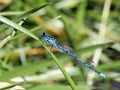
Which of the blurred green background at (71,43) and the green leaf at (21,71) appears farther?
the blurred green background at (71,43)

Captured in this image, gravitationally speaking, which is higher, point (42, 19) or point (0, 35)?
point (42, 19)

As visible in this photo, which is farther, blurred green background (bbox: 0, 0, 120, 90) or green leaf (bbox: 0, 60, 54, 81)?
blurred green background (bbox: 0, 0, 120, 90)

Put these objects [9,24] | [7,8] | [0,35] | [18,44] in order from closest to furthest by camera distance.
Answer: [9,24] → [0,35] → [18,44] → [7,8]

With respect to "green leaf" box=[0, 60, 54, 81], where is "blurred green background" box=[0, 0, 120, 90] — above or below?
above

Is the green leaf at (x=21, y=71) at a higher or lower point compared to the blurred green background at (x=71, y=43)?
lower

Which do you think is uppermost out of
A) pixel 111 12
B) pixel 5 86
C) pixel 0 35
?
pixel 111 12

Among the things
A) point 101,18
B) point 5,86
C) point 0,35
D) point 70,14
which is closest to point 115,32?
point 101,18

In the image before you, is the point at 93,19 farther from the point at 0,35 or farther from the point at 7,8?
the point at 0,35

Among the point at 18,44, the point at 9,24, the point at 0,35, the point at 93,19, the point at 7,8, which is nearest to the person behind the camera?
the point at 9,24
